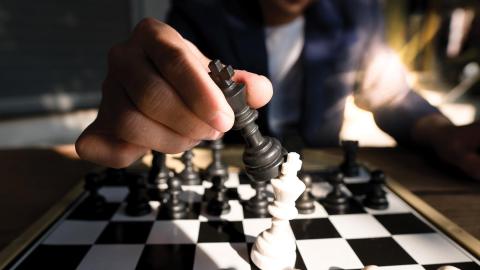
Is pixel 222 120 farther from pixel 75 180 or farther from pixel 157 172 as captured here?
pixel 75 180

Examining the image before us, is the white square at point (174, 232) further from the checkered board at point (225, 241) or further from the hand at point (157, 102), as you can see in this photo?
the hand at point (157, 102)

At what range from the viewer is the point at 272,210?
69 cm

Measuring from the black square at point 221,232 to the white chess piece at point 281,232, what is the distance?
0.26 feet

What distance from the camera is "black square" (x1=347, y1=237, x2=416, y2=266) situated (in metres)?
0.67

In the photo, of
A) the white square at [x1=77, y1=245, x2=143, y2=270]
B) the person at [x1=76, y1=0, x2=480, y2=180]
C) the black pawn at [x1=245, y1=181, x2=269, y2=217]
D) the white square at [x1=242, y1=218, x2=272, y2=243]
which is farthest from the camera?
the person at [x1=76, y1=0, x2=480, y2=180]

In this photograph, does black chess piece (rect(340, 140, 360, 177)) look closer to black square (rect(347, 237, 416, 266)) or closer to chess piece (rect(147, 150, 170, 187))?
black square (rect(347, 237, 416, 266))

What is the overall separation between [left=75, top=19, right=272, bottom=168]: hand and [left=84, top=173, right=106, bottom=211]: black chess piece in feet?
0.84

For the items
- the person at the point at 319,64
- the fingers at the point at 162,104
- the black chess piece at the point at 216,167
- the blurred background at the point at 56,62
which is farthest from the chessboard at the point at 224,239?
the blurred background at the point at 56,62

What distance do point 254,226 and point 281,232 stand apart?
0.14 m

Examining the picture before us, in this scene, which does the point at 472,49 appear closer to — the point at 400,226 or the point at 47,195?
Answer: the point at 400,226

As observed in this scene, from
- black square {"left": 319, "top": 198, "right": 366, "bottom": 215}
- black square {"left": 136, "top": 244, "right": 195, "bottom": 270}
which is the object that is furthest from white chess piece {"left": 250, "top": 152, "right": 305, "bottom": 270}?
black square {"left": 319, "top": 198, "right": 366, "bottom": 215}

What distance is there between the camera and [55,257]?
2.26ft

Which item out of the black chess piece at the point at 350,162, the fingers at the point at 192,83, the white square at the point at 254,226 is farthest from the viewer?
the black chess piece at the point at 350,162

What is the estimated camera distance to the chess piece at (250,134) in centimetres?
59
